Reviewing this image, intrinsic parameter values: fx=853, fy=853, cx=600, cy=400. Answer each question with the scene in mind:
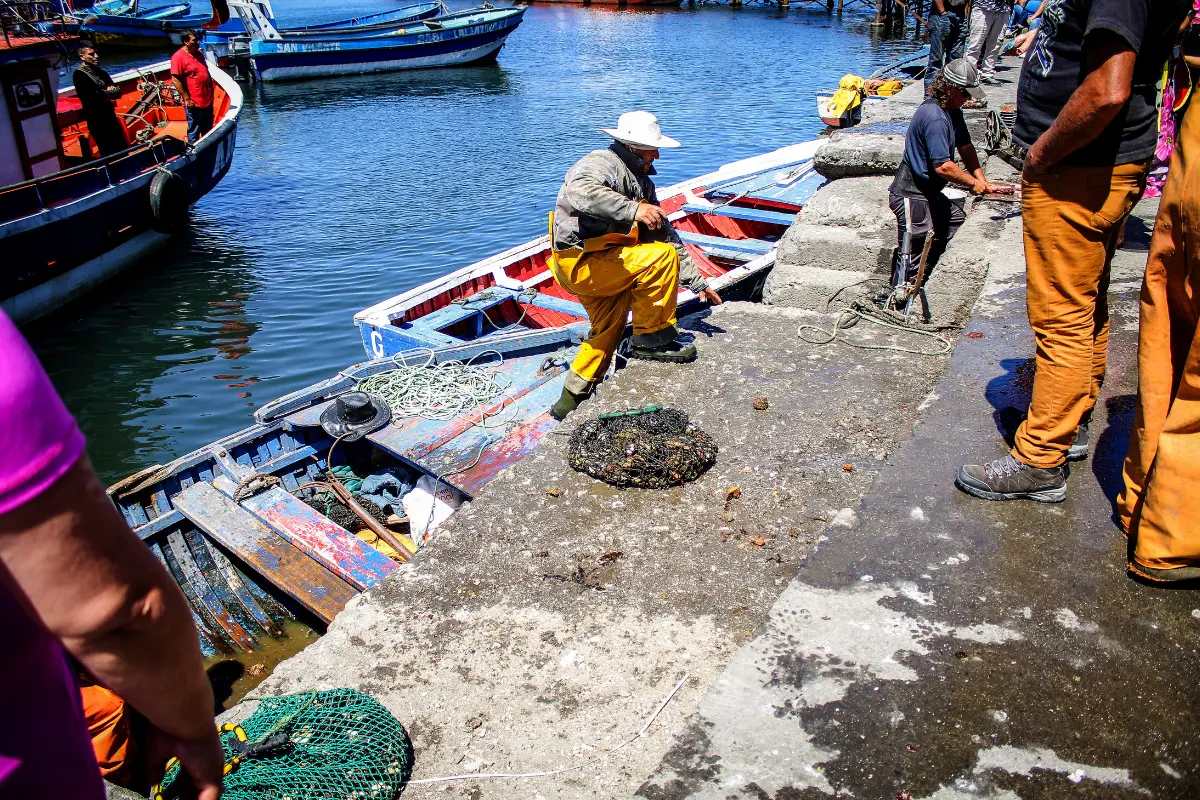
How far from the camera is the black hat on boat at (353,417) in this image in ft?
19.2

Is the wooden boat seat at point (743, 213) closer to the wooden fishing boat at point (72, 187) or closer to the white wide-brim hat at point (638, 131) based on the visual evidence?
the white wide-brim hat at point (638, 131)

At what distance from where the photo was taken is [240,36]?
28.8 m

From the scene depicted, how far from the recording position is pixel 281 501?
5.26m

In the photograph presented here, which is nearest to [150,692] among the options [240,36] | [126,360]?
[126,360]

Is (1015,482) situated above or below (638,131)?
below

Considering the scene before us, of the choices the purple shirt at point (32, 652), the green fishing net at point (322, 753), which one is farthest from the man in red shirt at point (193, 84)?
the purple shirt at point (32, 652)

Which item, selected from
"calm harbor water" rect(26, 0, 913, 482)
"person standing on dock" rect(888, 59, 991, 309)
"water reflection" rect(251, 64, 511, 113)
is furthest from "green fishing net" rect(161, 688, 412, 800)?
"water reflection" rect(251, 64, 511, 113)

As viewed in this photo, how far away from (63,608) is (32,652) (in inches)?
4.6

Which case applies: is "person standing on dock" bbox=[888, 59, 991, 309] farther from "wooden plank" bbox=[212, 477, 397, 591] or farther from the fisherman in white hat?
"wooden plank" bbox=[212, 477, 397, 591]

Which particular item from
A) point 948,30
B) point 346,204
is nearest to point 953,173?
point 948,30

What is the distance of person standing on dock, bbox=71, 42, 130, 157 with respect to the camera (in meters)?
12.1

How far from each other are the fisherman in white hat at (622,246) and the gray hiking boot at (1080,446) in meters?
2.21

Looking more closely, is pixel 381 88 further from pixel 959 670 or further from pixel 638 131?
pixel 959 670

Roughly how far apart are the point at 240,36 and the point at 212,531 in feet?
94.2
